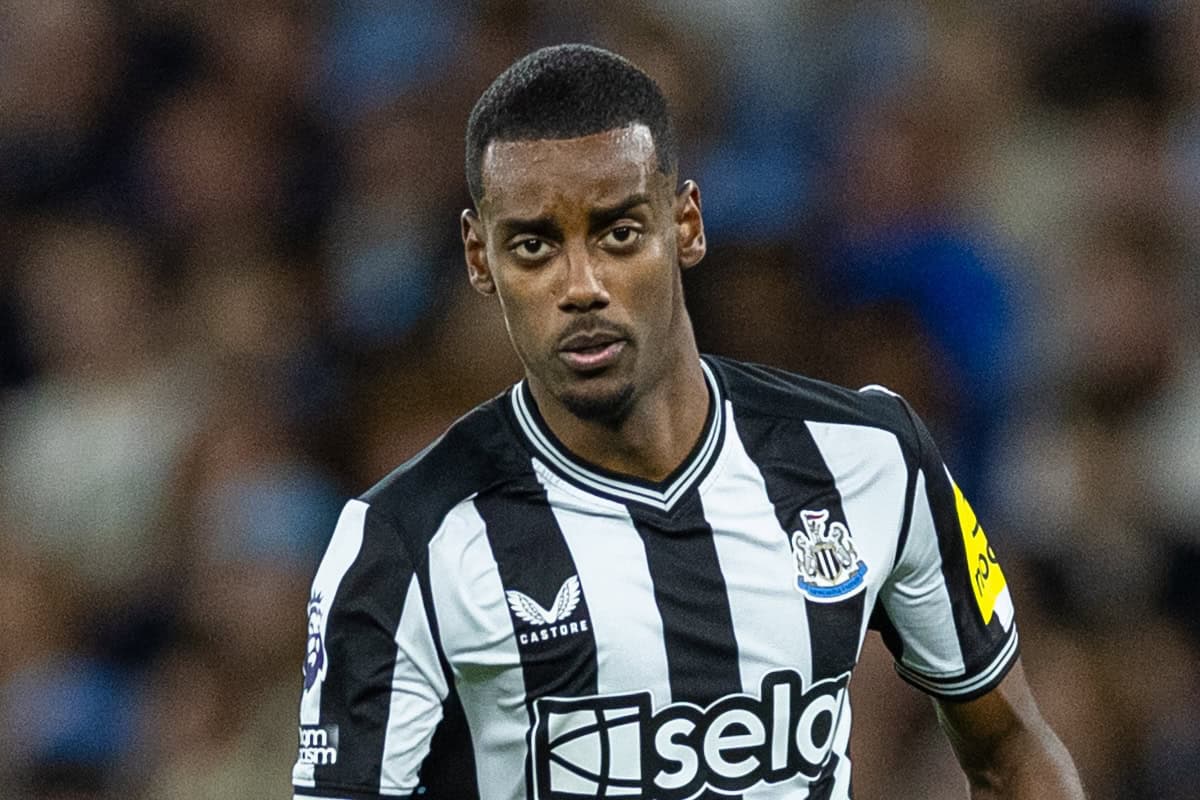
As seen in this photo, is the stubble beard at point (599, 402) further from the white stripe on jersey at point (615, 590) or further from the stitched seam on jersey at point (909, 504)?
the stitched seam on jersey at point (909, 504)

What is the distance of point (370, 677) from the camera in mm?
2943

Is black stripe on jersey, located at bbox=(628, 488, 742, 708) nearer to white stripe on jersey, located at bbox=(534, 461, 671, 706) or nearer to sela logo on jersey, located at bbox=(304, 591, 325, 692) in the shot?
white stripe on jersey, located at bbox=(534, 461, 671, 706)

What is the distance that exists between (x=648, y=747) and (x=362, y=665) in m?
0.39

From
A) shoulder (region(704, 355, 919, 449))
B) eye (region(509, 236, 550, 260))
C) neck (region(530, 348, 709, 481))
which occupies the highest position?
eye (region(509, 236, 550, 260))

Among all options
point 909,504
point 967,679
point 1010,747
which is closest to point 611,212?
point 909,504

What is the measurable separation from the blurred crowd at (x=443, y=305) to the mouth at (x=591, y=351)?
2.09 metres

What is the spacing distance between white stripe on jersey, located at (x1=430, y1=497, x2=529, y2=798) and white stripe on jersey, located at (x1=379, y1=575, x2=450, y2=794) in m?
0.03

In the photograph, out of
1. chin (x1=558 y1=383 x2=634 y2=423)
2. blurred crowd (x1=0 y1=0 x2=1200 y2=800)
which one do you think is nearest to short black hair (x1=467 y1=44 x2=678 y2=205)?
chin (x1=558 y1=383 x2=634 y2=423)

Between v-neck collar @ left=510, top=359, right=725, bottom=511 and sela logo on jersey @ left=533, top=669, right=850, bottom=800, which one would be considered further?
v-neck collar @ left=510, top=359, right=725, bottom=511

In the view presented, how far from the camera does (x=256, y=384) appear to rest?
6266 millimetres

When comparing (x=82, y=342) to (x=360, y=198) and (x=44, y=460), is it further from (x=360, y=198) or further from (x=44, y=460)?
(x=360, y=198)

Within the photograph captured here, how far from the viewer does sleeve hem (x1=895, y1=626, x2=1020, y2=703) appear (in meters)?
3.36

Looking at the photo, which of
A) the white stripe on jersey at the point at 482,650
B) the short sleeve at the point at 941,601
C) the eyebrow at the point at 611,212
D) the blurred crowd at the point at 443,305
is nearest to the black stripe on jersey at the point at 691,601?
the white stripe on jersey at the point at 482,650

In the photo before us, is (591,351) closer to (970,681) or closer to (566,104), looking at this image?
(566,104)
